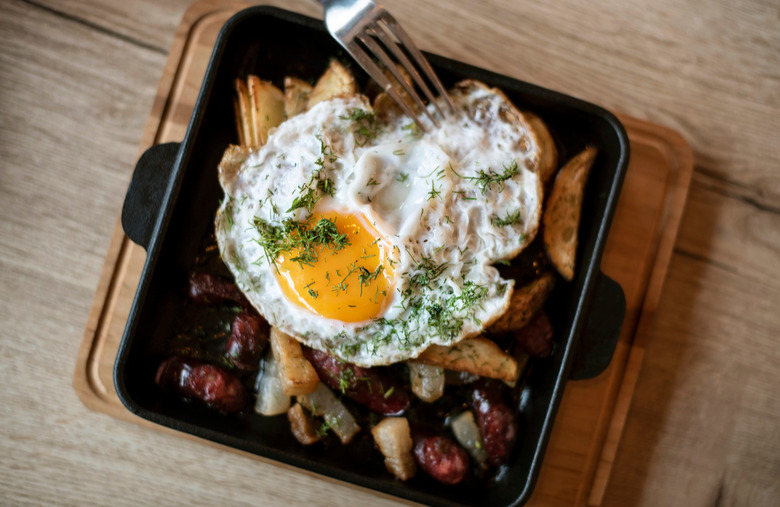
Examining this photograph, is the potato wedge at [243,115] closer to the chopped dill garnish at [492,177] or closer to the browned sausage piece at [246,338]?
the browned sausage piece at [246,338]

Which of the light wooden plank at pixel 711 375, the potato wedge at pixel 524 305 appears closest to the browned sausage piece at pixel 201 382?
the potato wedge at pixel 524 305

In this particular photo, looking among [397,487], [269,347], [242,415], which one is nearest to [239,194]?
[269,347]

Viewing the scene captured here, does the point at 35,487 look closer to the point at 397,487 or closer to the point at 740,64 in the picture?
the point at 397,487

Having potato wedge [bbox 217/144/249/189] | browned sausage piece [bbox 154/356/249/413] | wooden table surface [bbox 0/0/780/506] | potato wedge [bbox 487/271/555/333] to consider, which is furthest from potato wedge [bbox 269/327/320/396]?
potato wedge [bbox 487/271/555/333]

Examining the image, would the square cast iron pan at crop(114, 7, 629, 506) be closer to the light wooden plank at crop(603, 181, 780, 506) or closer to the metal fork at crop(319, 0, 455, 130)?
the metal fork at crop(319, 0, 455, 130)

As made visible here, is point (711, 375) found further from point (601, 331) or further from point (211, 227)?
point (211, 227)
